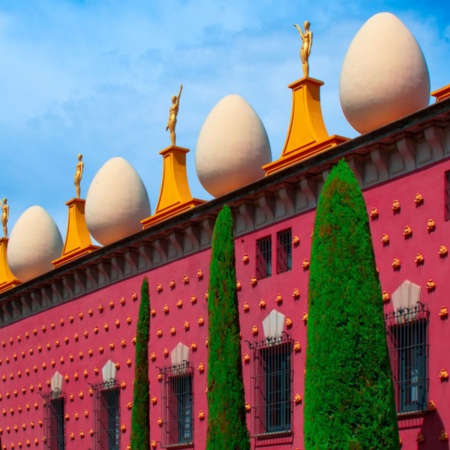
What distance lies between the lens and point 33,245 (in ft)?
102

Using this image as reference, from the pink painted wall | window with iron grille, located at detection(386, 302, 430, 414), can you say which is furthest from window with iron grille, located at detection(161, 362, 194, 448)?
window with iron grille, located at detection(386, 302, 430, 414)

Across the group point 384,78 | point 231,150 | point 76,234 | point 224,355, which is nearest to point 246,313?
point 224,355

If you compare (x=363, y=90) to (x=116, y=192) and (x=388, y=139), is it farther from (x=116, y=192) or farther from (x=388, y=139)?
(x=116, y=192)

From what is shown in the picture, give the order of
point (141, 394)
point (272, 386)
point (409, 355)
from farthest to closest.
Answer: point (141, 394) < point (272, 386) < point (409, 355)

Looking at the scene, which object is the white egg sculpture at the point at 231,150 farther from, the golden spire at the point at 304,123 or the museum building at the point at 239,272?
the golden spire at the point at 304,123

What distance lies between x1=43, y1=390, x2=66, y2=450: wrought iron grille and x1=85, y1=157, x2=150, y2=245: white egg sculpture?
3.88 meters

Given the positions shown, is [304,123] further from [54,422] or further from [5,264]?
[5,264]

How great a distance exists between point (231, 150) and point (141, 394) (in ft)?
15.7

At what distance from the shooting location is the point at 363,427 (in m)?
16.9

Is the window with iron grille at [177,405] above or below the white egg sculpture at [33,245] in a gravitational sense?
below

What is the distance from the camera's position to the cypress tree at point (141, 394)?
23000mm

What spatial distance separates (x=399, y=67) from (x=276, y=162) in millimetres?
3148

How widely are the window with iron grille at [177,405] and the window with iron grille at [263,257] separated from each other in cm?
266

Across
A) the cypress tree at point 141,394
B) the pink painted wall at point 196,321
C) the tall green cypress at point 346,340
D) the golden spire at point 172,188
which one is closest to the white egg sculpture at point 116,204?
the golden spire at point 172,188
